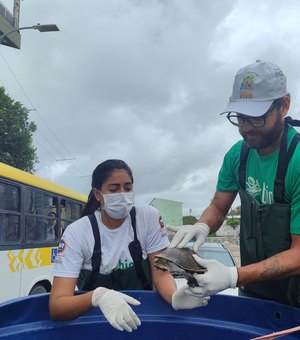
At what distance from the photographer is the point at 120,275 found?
2.28 m

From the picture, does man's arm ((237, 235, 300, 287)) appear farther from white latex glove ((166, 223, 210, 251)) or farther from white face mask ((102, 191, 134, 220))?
white face mask ((102, 191, 134, 220))

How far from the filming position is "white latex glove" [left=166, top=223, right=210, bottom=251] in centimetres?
211

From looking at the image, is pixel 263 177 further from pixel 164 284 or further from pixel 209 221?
pixel 164 284

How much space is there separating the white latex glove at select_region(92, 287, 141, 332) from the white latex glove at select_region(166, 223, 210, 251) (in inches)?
16.0

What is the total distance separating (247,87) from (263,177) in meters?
0.47

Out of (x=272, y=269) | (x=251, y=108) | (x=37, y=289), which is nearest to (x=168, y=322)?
(x=272, y=269)

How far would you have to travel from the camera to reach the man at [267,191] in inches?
71.2

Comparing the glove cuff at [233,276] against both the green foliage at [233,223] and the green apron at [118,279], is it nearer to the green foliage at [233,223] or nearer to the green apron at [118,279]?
the green apron at [118,279]

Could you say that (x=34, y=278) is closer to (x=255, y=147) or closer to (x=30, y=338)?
(x=30, y=338)

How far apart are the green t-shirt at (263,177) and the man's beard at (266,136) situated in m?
0.06

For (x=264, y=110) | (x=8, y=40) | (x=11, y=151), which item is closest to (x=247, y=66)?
(x=264, y=110)

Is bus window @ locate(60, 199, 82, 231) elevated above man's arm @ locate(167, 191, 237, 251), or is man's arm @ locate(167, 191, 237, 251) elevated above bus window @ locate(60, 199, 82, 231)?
bus window @ locate(60, 199, 82, 231)

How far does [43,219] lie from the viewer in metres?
6.55

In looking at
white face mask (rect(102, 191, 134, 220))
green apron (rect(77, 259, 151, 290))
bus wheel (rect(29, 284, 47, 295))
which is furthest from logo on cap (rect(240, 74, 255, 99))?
bus wheel (rect(29, 284, 47, 295))
